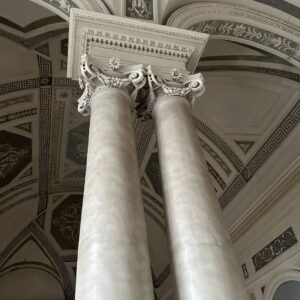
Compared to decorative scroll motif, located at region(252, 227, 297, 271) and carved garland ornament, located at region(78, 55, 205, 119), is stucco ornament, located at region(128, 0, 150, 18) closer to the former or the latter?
carved garland ornament, located at region(78, 55, 205, 119)

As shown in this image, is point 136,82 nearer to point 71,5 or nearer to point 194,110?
point 71,5

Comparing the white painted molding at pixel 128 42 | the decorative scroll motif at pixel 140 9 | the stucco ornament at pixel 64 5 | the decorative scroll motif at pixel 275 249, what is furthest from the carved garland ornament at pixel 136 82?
the decorative scroll motif at pixel 275 249

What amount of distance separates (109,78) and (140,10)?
999 millimetres

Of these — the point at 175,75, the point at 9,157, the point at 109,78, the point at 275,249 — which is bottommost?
the point at 109,78

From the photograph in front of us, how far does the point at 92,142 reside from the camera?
8.07 ft

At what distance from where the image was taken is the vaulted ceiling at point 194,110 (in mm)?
3949

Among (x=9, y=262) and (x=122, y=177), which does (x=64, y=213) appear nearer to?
(x=9, y=262)

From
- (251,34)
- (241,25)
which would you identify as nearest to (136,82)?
(241,25)

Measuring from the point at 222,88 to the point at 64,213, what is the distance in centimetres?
509

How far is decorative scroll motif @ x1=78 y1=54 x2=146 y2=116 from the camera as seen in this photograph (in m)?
2.79

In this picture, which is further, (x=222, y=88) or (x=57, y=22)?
(x=222, y=88)

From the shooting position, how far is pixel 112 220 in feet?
6.50

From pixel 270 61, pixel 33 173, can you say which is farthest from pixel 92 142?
pixel 33 173

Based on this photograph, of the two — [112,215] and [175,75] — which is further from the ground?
[175,75]
